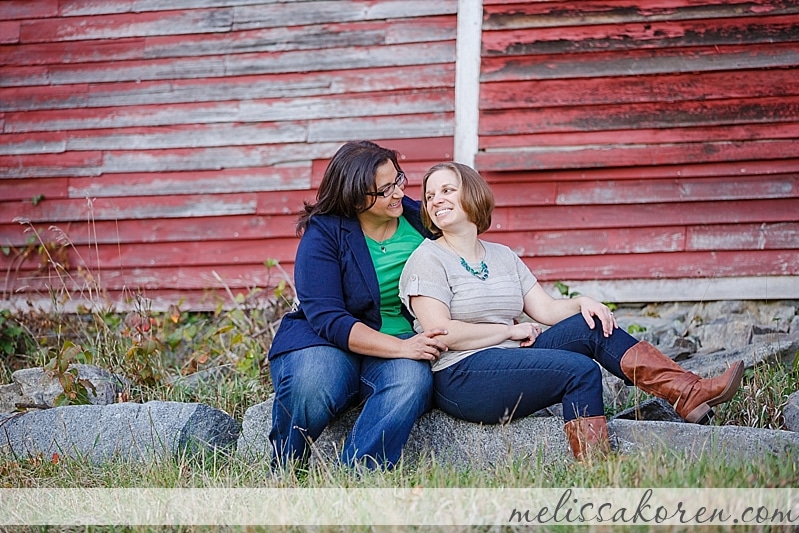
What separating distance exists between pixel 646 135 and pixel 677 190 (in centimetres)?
37

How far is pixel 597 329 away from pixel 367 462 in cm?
94

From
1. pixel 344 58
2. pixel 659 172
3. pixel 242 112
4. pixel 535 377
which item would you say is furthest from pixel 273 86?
pixel 535 377

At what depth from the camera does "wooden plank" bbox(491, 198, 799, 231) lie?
5.03 m

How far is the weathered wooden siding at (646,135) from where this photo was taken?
4957 mm

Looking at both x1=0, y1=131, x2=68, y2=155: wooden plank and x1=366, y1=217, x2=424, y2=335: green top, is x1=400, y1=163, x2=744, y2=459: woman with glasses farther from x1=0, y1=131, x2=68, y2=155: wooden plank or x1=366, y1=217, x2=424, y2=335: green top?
x1=0, y1=131, x2=68, y2=155: wooden plank

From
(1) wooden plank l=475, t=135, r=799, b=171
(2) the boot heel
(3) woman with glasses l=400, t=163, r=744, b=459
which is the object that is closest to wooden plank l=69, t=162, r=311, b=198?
(1) wooden plank l=475, t=135, r=799, b=171

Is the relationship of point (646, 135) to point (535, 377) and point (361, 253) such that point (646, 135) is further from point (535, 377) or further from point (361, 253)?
point (535, 377)

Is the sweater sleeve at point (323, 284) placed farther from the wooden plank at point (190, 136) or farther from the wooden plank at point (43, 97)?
the wooden plank at point (43, 97)

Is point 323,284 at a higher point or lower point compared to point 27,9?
lower

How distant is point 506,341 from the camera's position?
3.14 metres

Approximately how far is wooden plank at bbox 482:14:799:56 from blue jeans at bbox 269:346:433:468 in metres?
2.70

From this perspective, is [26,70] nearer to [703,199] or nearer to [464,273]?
[464,273]

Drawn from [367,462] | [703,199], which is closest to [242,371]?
[367,462]

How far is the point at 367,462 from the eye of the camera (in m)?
2.87
